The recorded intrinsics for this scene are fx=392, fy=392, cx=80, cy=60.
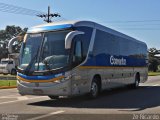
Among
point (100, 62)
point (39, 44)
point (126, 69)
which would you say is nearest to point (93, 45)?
point (100, 62)

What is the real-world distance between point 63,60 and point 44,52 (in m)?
0.93

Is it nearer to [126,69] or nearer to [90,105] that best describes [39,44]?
[90,105]

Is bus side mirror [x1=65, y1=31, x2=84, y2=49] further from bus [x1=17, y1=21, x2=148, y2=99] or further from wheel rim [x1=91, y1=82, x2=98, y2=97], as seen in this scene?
wheel rim [x1=91, y1=82, x2=98, y2=97]

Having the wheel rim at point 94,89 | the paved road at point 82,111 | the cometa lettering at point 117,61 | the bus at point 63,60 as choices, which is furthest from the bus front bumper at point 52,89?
the cometa lettering at point 117,61

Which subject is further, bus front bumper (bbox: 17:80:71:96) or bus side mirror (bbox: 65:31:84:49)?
bus front bumper (bbox: 17:80:71:96)

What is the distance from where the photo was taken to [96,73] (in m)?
17.6

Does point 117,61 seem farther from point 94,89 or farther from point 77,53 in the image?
point 77,53

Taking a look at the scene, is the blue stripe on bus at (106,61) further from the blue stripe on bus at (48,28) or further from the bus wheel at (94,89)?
the blue stripe on bus at (48,28)

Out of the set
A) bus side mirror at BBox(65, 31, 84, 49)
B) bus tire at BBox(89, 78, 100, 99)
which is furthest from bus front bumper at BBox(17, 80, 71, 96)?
bus tire at BBox(89, 78, 100, 99)

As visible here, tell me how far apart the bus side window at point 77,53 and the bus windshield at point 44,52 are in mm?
455

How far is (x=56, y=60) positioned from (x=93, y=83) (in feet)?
9.48

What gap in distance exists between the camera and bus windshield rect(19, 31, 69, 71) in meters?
15.1

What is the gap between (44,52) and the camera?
15445 mm

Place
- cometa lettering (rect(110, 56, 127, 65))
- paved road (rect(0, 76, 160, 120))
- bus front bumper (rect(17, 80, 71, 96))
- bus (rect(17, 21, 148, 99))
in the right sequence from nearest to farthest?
paved road (rect(0, 76, 160, 120)) < bus front bumper (rect(17, 80, 71, 96)) < bus (rect(17, 21, 148, 99)) < cometa lettering (rect(110, 56, 127, 65))
